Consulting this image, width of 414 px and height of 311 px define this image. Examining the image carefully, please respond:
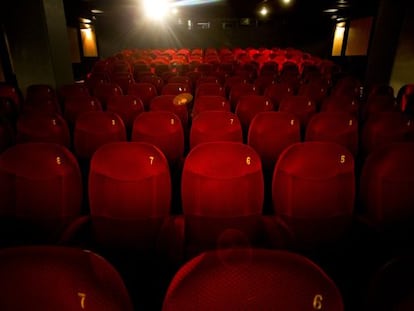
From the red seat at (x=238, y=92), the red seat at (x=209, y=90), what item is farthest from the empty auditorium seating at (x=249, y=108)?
the red seat at (x=209, y=90)

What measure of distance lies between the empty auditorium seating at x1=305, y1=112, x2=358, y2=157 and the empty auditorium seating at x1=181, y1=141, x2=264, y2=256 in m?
1.36

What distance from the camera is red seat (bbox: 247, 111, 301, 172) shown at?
2680mm

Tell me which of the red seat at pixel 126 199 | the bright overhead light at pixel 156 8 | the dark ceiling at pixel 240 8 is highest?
the bright overhead light at pixel 156 8

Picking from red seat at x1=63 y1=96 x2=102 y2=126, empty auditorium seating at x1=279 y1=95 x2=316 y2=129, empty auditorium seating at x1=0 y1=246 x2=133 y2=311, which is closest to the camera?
empty auditorium seating at x1=0 y1=246 x2=133 y2=311

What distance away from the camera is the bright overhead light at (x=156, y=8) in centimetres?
1290

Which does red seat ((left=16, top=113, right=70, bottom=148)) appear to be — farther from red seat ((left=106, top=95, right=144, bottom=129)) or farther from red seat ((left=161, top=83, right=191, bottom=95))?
red seat ((left=161, top=83, right=191, bottom=95))

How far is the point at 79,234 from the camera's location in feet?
5.56

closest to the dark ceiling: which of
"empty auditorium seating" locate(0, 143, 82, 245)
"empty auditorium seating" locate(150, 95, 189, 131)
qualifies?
"empty auditorium seating" locate(150, 95, 189, 131)

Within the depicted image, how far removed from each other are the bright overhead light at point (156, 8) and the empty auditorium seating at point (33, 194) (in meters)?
12.7

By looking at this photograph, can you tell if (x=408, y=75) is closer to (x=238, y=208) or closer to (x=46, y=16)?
(x=238, y=208)

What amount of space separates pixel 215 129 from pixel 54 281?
6.84 ft

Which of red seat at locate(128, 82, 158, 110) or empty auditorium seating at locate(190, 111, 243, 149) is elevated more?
red seat at locate(128, 82, 158, 110)

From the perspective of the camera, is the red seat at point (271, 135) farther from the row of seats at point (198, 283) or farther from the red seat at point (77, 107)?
the red seat at point (77, 107)

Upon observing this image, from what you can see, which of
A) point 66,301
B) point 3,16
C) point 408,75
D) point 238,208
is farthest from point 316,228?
point 3,16
